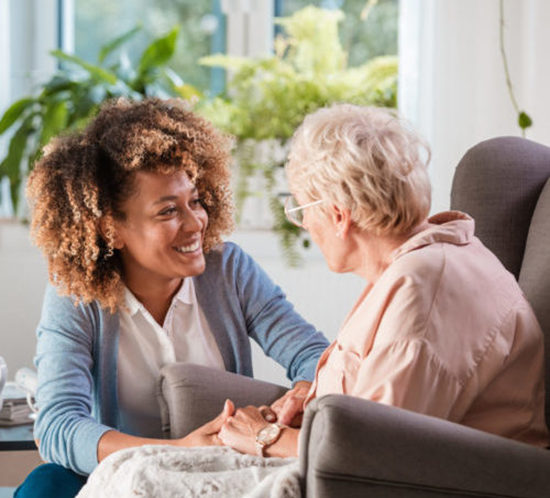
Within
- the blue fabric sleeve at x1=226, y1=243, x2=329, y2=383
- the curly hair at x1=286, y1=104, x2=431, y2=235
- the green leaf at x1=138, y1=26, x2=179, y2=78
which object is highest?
the green leaf at x1=138, y1=26, x2=179, y2=78

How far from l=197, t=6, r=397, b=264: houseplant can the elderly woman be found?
114 centimetres

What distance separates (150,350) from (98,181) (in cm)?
36

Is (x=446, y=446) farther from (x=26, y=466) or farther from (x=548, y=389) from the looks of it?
(x=26, y=466)

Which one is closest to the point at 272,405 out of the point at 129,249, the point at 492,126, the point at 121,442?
the point at 121,442

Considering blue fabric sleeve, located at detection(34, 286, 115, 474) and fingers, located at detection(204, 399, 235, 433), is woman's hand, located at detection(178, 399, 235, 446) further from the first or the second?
blue fabric sleeve, located at detection(34, 286, 115, 474)

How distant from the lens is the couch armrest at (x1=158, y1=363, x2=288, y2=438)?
175 centimetres

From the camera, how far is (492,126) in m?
2.72

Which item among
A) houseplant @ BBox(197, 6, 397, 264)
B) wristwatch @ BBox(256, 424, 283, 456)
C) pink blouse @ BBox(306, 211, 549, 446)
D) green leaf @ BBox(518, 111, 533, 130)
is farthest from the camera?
houseplant @ BBox(197, 6, 397, 264)

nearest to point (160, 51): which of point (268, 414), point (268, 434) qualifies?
point (268, 414)

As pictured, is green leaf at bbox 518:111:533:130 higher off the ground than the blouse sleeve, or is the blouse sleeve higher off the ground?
green leaf at bbox 518:111:533:130

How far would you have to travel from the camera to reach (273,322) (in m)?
1.93

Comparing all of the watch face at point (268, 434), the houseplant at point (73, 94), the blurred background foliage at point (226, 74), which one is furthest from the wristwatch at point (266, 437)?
the houseplant at point (73, 94)

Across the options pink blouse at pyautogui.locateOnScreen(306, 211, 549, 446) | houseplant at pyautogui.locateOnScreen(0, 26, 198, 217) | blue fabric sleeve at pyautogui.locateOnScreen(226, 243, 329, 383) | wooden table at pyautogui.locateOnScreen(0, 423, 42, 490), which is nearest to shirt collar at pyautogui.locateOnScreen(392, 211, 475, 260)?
pink blouse at pyautogui.locateOnScreen(306, 211, 549, 446)

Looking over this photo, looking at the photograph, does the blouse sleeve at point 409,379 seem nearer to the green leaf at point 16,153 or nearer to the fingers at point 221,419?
the fingers at point 221,419
